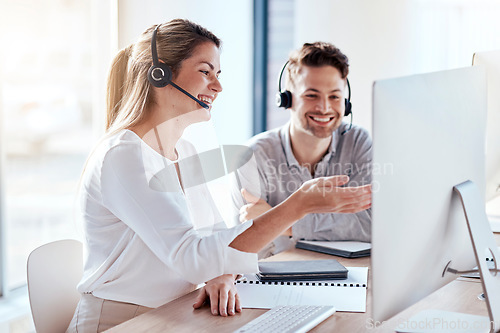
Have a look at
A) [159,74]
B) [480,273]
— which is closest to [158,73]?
[159,74]

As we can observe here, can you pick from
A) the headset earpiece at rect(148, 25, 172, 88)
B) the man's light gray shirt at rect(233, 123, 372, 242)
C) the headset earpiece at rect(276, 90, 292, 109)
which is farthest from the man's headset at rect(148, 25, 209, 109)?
the headset earpiece at rect(276, 90, 292, 109)

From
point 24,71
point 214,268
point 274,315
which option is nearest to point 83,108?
point 24,71

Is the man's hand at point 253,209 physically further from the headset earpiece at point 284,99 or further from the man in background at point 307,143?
the headset earpiece at point 284,99

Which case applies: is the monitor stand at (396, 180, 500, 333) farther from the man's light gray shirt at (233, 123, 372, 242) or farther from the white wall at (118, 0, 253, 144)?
the white wall at (118, 0, 253, 144)

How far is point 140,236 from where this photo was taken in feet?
4.22

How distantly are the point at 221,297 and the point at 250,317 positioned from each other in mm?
78

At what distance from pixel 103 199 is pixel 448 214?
0.77 metres

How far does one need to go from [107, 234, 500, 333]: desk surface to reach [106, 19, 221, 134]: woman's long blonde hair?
0.52 metres

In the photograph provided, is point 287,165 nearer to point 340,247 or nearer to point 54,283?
point 340,247

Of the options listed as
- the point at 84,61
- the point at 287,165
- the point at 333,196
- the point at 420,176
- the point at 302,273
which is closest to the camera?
the point at 420,176

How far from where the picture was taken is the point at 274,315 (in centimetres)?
112

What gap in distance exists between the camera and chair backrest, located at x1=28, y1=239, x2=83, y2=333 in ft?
4.56

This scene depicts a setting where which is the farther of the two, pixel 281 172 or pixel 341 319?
pixel 281 172

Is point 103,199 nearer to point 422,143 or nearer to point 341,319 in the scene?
point 341,319
